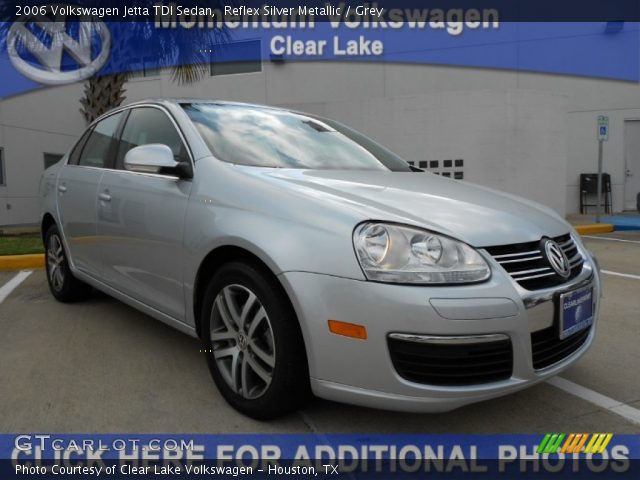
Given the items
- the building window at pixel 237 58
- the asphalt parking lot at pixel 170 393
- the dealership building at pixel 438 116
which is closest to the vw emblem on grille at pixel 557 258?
the asphalt parking lot at pixel 170 393

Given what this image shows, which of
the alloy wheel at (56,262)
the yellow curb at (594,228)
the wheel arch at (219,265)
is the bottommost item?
the yellow curb at (594,228)

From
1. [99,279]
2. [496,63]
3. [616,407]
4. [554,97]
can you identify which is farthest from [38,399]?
[496,63]

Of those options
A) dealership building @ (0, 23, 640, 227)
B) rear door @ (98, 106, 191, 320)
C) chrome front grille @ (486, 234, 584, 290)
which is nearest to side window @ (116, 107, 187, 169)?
rear door @ (98, 106, 191, 320)

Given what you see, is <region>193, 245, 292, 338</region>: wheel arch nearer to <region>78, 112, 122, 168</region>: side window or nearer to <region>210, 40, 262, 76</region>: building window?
<region>78, 112, 122, 168</region>: side window

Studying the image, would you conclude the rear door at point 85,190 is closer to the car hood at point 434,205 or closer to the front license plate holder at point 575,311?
the car hood at point 434,205

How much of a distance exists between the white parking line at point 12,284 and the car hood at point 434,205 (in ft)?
12.2

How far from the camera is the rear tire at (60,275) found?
428 centimetres

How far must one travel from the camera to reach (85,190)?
3.71m

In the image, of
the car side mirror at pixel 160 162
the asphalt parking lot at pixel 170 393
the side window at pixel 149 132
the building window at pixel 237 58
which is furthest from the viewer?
the building window at pixel 237 58

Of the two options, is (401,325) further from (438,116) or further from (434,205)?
(438,116)

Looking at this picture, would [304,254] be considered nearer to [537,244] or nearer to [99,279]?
[537,244]

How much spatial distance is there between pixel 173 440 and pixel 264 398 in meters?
0.43

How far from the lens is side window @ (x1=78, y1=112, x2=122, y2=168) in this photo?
375 centimetres

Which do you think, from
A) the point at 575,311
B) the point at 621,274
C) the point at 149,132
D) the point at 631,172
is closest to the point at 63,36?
the point at 149,132
